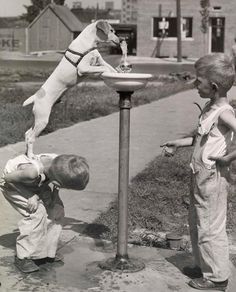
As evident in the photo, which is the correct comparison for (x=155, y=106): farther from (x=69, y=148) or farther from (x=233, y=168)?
(x=233, y=168)

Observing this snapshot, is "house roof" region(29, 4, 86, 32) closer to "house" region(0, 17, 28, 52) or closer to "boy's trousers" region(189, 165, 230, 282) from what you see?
"house" region(0, 17, 28, 52)

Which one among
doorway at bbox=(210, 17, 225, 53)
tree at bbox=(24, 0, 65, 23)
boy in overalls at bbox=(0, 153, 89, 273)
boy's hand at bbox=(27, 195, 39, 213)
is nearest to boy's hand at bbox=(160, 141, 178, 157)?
boy in overalls at bbox=(0, 153, 89, 273)

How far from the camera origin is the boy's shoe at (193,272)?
13.6ft

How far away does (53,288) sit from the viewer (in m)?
3.86

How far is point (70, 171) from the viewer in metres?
3.88

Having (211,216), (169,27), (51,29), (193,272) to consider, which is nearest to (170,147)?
(211,216)

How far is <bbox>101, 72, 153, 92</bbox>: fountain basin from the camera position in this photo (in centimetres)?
392

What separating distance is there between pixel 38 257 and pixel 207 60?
161 centimetres

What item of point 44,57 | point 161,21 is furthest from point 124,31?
point 44,57

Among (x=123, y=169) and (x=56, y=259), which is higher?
(x=123, y=169)

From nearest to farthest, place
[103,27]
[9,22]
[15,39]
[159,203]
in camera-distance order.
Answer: [103,27], [159,203], [9,22], [15,39]

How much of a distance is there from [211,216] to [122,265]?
2.46 feet

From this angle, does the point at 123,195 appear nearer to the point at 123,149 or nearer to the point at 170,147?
the point at 123,149

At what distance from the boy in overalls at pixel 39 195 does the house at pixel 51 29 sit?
37516 mm
